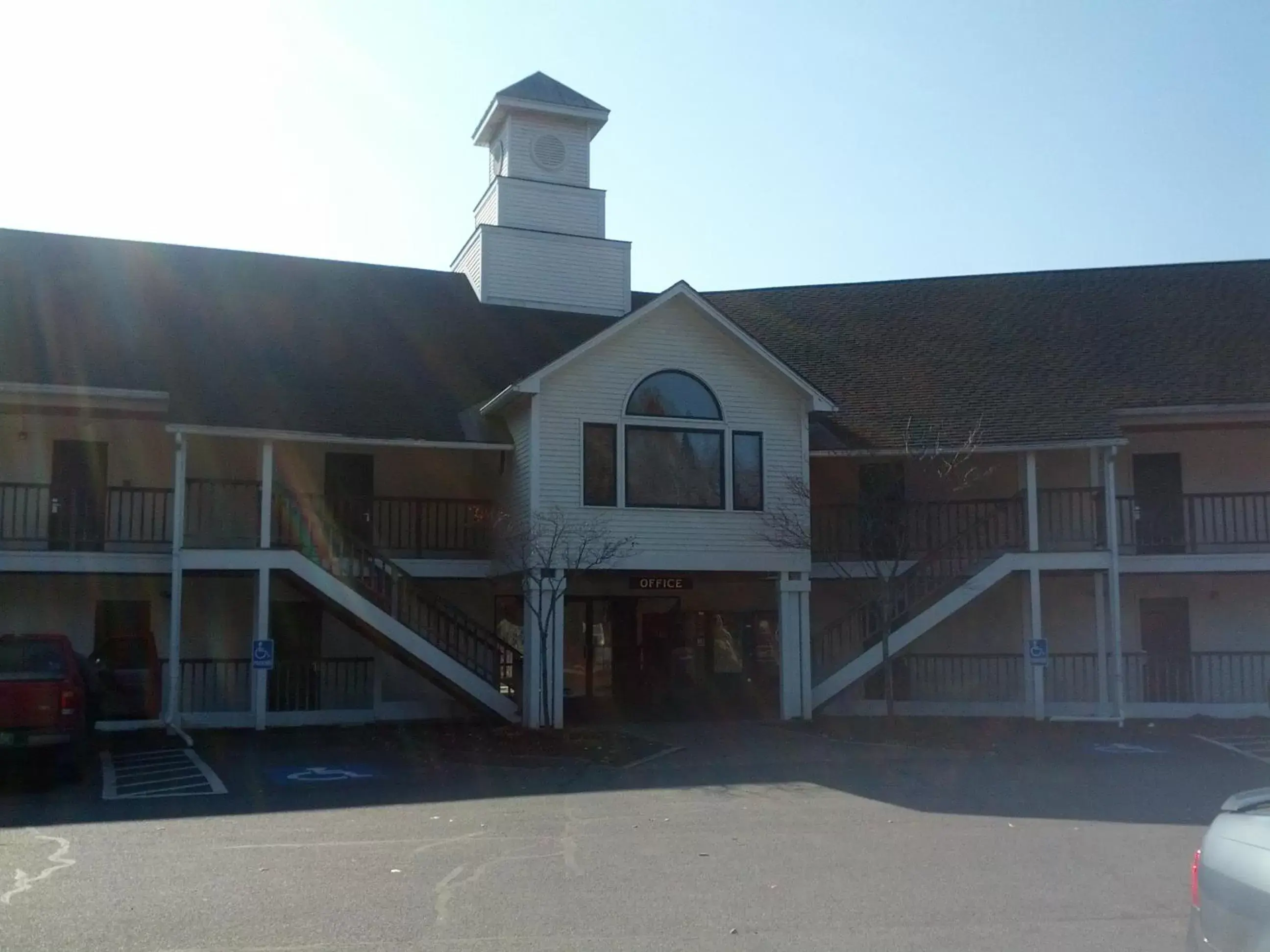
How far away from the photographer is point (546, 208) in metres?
29.5

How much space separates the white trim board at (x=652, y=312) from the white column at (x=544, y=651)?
2963 mm

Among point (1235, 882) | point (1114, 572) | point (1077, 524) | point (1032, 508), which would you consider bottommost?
point (1235, 882)

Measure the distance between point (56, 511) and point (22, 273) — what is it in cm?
540

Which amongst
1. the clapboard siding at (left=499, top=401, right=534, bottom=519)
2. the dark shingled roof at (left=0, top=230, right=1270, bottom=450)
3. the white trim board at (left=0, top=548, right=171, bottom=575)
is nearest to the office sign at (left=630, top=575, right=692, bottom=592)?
the clapboard siding at (left=499, top=401, right=534, bottom=519)

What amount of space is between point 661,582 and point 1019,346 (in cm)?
949

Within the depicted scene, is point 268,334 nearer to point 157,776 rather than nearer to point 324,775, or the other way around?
point 157,776

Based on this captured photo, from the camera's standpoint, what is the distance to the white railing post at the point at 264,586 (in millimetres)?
20531

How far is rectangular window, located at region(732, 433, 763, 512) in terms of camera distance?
22047 mm

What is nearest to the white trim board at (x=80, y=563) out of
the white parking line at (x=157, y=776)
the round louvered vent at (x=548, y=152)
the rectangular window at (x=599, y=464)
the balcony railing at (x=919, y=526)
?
the white parking line at (x=157, y=776)

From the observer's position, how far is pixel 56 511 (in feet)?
71.6

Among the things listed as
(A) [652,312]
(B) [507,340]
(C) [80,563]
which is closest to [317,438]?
(C) [80,563]

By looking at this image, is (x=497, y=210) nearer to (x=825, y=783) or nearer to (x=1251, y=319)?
(x=1251, y=319)

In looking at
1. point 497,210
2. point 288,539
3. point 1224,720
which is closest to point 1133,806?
point 1224,720

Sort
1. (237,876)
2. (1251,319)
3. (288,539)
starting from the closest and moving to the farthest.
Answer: (237,876)
(288,539)
(1251,319)
